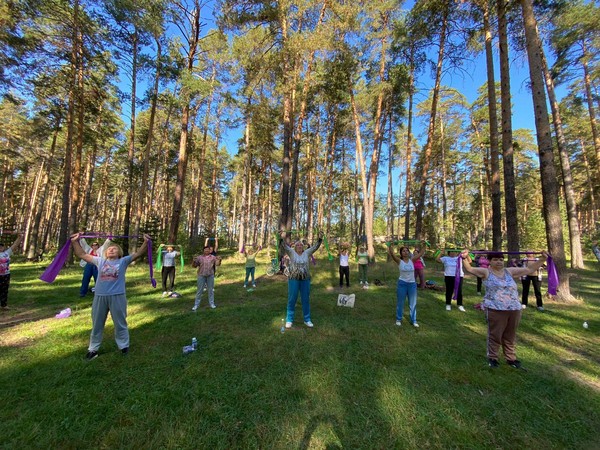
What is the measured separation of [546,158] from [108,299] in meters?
12.7

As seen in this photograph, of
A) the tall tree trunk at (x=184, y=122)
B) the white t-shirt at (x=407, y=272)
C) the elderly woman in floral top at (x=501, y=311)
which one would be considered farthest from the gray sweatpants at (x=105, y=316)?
the tall tree trunk at (x=184, y=122)

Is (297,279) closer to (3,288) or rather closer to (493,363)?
(493,363)

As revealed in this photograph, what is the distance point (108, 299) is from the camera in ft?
14.3

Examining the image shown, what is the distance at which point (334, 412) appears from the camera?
3129mm

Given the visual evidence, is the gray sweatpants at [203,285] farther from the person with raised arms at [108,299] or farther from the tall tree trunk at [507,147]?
the tall tree trunk at [507,147]

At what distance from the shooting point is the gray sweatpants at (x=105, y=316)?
14.2 feet

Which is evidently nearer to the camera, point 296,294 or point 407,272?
point 296,294

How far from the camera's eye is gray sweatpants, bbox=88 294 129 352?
14.2 ft

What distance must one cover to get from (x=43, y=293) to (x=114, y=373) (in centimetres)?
789

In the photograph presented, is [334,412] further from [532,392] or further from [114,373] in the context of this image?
[114,373]

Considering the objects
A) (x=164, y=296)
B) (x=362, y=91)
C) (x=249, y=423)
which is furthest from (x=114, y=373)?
(x=362, y=91)

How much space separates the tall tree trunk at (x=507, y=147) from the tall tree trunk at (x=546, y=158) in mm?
919

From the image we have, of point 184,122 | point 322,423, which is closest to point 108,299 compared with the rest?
point 322,423

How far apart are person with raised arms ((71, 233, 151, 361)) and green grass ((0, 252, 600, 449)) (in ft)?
0.85
